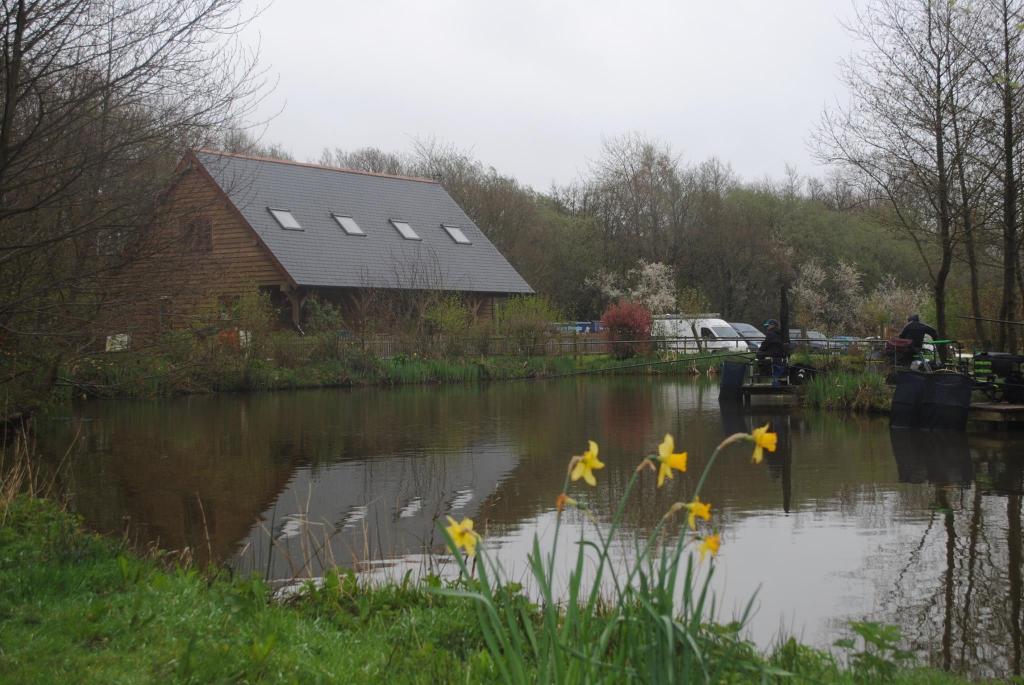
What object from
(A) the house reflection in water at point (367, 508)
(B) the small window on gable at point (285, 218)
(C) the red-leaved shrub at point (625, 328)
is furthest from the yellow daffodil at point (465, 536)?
(C) the red-leaved shrub at point (625, 328)

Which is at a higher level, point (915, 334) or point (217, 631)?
point (915, 334)

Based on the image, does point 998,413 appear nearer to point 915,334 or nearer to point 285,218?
point 915,334

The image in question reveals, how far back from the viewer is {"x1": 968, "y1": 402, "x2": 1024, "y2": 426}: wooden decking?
1620 cm

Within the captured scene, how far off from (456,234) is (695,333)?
9953 mm

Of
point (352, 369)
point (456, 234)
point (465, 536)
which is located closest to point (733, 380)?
point (352, 369)

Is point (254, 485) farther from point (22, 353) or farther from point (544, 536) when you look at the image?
point (544, 536)

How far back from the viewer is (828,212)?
53406 mm

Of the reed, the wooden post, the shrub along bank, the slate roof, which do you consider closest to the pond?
the reed

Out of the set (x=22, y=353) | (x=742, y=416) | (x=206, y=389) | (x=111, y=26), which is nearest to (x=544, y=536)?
(x=111, y=26)

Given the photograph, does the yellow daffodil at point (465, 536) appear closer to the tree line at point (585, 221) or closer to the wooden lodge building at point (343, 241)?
the tree line at point (585, 221)

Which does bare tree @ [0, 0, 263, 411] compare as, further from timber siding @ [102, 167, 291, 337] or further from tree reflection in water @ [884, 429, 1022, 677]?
tree reflection in water @ [884, 429, 1022, 677]

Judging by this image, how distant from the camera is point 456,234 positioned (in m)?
41.5

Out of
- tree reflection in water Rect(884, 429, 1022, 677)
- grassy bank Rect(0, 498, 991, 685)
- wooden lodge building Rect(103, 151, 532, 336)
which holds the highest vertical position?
wooden lodge building Rect(103, 151, 532, 336)

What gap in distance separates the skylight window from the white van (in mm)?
9247
